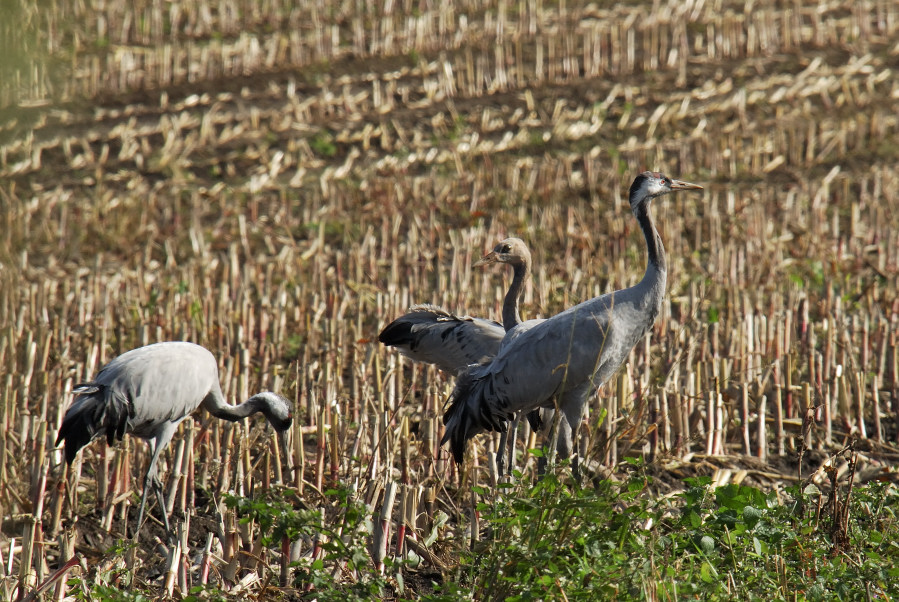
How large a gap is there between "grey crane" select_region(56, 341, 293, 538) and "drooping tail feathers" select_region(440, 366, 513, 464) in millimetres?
923

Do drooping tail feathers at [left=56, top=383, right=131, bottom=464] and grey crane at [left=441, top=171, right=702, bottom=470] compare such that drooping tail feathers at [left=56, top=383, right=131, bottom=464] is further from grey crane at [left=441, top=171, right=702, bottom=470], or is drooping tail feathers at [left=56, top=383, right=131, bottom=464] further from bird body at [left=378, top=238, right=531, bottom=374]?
bird body at [left=378, top=238, right=531, bottom=374]

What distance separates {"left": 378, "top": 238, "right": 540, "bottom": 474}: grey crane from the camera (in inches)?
245

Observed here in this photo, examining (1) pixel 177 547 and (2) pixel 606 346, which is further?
(2) pixel 606 346

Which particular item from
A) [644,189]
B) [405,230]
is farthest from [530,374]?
[405,230]

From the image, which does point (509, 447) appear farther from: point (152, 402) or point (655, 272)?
point (152, 402)

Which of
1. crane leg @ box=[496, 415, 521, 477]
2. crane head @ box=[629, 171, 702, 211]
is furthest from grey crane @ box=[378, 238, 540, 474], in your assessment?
crane head @ box=[629, 171, 702, 211]

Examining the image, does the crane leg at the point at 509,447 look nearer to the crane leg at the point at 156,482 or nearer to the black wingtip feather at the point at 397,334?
the black wingtip feather at the point at 397,334

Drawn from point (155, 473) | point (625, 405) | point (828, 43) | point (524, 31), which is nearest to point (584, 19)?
point (524, 31)

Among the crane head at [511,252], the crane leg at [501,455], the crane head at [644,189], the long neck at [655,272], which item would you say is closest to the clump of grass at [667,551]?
the crane leg at [501,455]

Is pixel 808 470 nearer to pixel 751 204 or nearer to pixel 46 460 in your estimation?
pixel 46 460

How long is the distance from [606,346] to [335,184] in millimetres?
7731

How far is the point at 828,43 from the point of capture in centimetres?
1773

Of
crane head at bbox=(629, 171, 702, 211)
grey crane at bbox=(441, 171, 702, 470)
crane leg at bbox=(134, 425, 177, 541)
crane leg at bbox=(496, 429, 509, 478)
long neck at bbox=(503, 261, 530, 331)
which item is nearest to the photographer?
crane leg at bbox=(134, 425, 177, 541)

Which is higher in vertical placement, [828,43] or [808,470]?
[828,43]
